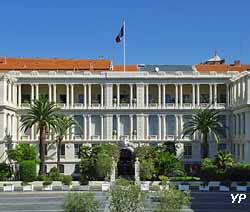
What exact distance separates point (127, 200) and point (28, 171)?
157 ft

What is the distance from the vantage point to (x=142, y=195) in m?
33.5

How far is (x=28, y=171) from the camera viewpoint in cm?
7919

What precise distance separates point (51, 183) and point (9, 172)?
11291mm

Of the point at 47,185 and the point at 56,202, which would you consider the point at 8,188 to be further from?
the point at 56,202

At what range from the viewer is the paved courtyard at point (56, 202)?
5178 centimetres

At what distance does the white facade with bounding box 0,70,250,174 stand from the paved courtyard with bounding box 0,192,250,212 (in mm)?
30420

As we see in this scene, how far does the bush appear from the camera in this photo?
7869 centimetres

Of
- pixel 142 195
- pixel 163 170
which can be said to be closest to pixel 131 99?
pixel 163 170

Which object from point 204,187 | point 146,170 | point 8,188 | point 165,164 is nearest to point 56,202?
point 8,188

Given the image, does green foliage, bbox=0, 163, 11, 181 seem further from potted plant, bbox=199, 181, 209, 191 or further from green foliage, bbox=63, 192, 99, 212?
green foliage, bbox=63, 192, 99, 212

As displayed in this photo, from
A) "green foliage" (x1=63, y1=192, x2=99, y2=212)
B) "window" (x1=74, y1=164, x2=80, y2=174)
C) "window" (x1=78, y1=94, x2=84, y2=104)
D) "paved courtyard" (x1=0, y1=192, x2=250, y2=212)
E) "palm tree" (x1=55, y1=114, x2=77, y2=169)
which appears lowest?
"paved courtyard" (x1=0, y1=192, x2=250, y2=212)

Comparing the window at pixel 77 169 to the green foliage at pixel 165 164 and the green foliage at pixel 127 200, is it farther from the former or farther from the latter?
the green foliage at pixel 127 200

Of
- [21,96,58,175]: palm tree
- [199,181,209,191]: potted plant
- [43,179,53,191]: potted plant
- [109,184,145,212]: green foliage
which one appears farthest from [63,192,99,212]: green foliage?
[21,96,58,175]: palm tree

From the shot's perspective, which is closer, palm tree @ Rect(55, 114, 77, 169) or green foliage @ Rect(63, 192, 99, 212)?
green foliage @ Rect(63, 192, 99, 212)
